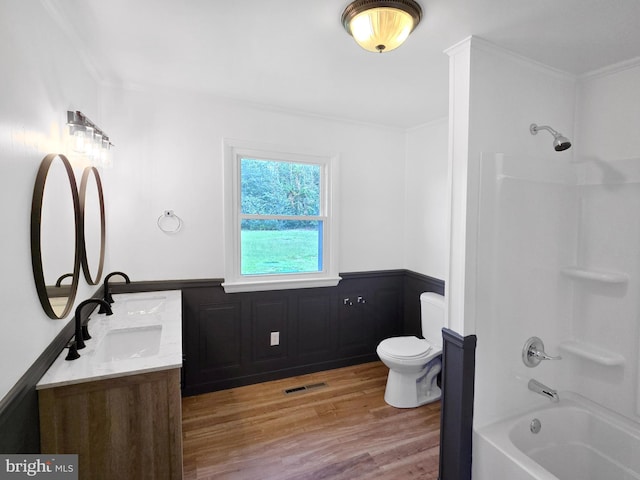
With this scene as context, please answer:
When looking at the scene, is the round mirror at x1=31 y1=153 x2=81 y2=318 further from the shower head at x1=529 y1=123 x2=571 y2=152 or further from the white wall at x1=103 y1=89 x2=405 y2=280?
the shower head at x1=529 y1=123 x2=571 y2=152

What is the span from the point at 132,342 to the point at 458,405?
Answer: 1.82 m

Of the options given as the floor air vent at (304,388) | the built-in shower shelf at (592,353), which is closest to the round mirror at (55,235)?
the floor air vent at (304,388)

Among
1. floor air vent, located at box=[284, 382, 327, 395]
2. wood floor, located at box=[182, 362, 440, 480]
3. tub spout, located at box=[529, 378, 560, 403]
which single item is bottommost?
wood floor, located at box=[182, 362, 440, 480]

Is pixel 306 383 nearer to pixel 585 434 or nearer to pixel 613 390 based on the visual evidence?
pixel 585 434

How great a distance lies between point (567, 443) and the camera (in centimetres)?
186

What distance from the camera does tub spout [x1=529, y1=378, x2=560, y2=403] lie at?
174 cm

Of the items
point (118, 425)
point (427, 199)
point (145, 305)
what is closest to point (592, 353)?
point (427, 199)

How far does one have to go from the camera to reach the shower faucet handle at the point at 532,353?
6.10 ft

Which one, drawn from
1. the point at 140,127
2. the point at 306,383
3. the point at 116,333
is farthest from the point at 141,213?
the point at 306,383

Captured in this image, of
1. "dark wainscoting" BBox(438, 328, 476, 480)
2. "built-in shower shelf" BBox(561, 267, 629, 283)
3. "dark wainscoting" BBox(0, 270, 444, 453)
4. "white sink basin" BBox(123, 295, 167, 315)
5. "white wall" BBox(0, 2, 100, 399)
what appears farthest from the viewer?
"dark wainscoting" BBox(0, 270, 444, 453)

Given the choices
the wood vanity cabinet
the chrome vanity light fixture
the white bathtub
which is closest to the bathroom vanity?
the wood vanity cabinet

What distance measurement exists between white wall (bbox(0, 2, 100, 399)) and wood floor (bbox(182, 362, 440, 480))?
1231 mm

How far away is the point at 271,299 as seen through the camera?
2855mm

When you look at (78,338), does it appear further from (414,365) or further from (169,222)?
(414,365)
